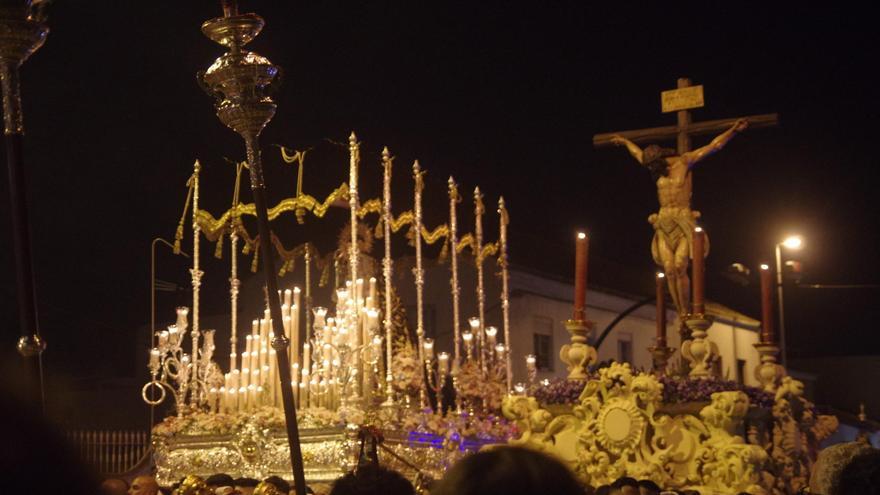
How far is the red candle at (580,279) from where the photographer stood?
7.88m

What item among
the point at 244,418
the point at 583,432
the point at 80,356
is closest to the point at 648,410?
the point at 583,432

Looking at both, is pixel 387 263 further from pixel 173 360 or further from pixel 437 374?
pixel 173 360

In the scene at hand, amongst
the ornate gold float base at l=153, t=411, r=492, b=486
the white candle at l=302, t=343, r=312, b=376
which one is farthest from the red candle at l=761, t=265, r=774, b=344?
the white candle at l=302, t=343, r=312, b=376

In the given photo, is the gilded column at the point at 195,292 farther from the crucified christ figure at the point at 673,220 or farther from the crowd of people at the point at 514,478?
the crowd of people at the point at 514,478

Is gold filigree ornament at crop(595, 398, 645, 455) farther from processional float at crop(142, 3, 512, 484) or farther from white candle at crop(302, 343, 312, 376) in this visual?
white candle at crop(302, 343, 312, 376)

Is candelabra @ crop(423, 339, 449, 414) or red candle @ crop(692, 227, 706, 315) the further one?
candelabra @ crop(423, 339, 449, 414)

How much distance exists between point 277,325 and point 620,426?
10.8ft

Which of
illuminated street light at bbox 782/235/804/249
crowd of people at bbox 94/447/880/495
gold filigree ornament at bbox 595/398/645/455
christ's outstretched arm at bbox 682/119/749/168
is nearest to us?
crowd of people at bbox 94/447/880/495

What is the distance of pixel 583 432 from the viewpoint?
7.78 m

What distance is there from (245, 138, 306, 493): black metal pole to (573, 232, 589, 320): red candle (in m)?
3.04

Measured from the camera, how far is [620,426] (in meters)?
7.62

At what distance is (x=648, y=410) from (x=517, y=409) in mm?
904

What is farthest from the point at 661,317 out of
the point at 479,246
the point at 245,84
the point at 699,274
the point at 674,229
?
the point at 245,84

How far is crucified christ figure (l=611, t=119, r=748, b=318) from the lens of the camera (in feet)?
30.8
